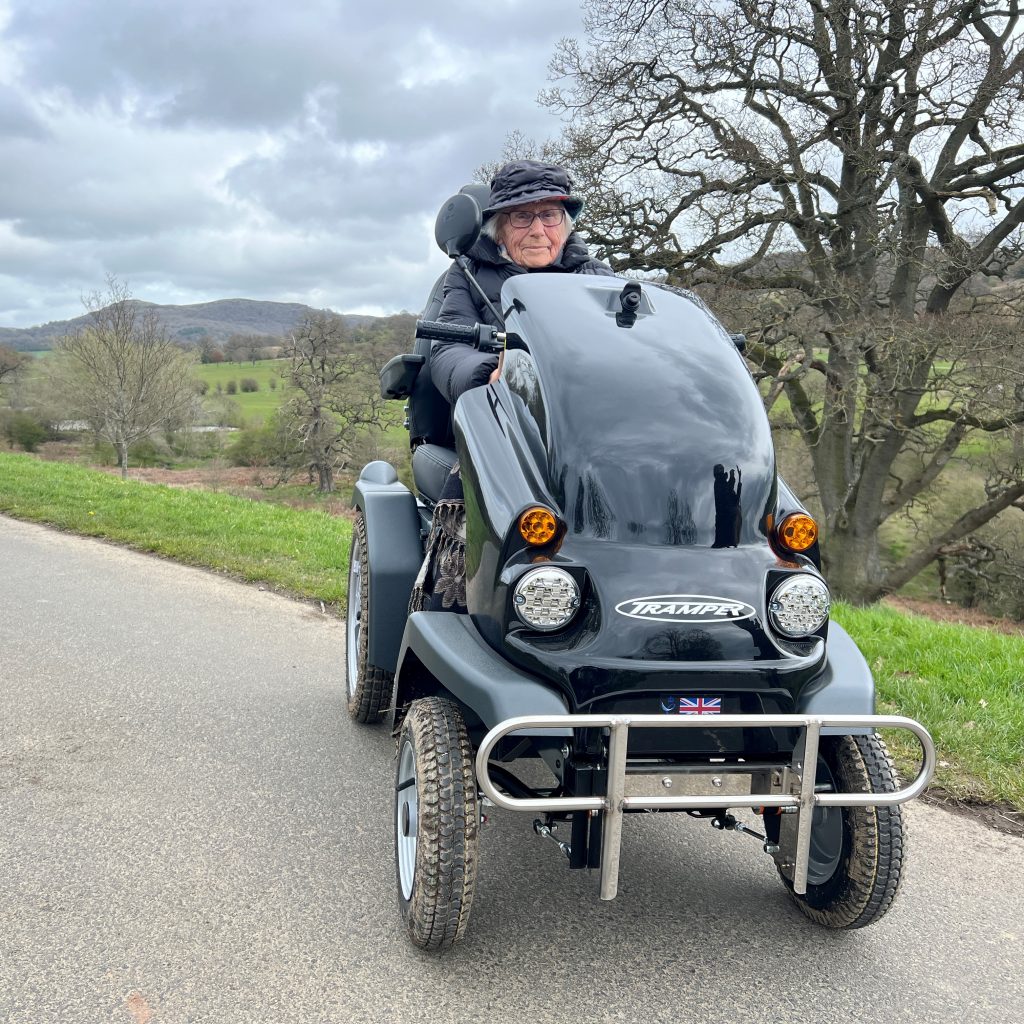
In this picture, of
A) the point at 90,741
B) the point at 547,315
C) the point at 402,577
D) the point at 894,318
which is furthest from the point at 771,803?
the point at 894,318

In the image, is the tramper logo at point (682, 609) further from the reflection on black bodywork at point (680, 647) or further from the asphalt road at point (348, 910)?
the asphalt road at point (348, 910)

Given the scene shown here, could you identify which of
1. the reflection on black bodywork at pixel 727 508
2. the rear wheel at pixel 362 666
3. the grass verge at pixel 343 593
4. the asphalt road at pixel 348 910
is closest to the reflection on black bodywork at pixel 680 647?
the reflection on black bodywork at pixel 727 508

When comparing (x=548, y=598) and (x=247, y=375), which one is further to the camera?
(x=247, y=375)

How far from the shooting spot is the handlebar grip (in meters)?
2.98

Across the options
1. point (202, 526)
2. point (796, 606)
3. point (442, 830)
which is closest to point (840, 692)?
point (796, 606)

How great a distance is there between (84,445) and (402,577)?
4605 centimetres

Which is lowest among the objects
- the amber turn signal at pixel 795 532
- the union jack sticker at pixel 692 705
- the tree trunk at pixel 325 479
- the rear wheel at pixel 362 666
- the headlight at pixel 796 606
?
the tree trunk at pixel 325 479

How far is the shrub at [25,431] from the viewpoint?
4497cm

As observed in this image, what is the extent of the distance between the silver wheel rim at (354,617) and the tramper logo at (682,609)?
6.83ft

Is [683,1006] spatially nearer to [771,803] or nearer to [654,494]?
[771,803]

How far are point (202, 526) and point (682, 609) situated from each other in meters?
7.55

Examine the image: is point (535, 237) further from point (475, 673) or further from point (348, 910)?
point (348, 910)

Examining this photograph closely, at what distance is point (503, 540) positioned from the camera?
2.39 m

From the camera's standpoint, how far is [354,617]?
175 inches
